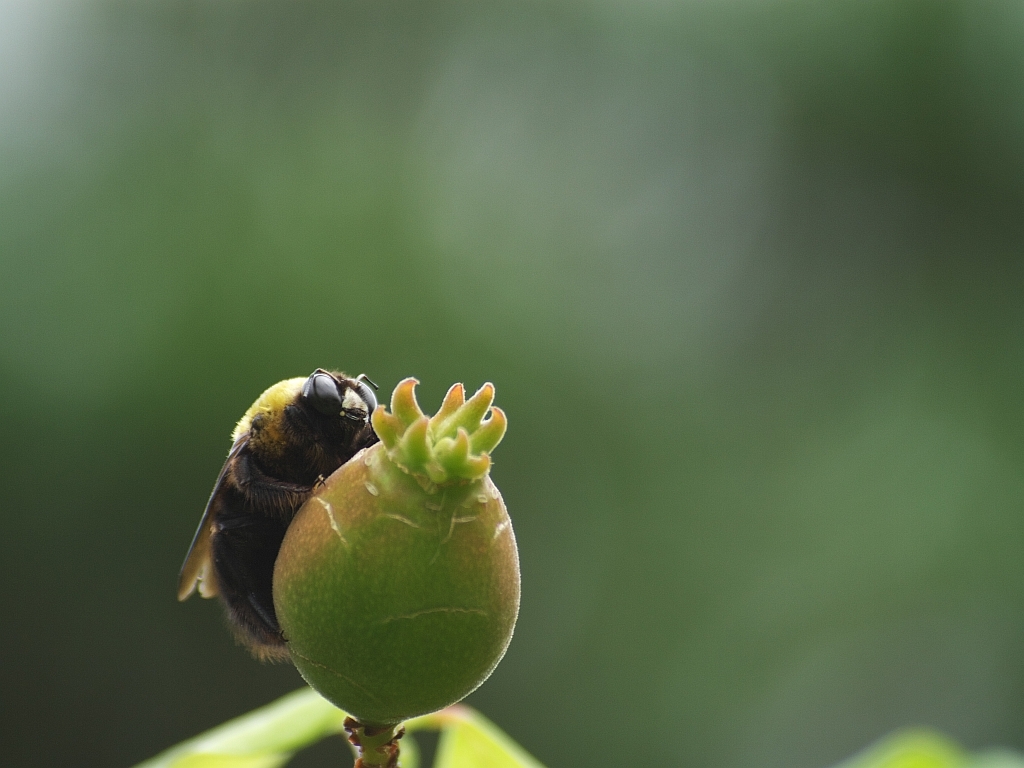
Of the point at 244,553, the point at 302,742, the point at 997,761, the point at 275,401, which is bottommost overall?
the point at 997,761

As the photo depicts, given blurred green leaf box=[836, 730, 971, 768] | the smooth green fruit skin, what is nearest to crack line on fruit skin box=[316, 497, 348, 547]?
the smooth green fruit skin

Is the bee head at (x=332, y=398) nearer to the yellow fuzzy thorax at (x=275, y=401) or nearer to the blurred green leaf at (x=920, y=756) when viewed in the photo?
the yellow fuzzy thorax at (x=275, y=401)

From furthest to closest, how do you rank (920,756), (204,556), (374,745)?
1. (920,756)
2. (204,556)
3. (374,745)

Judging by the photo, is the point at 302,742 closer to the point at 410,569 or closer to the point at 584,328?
the point at 410,569

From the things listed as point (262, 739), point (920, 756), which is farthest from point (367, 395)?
point (920, 756)

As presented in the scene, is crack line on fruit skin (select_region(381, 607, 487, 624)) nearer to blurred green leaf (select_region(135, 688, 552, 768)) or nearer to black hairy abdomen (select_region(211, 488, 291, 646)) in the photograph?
black hairy abdomen (select_region(211, 488, 291, 646))
